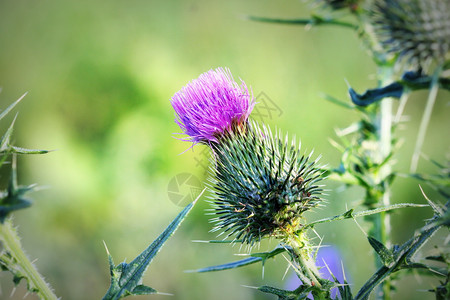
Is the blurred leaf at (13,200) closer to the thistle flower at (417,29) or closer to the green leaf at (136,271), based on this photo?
the green leaf at (136,271)

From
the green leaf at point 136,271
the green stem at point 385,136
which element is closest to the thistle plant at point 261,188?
the green stem at point 385,136

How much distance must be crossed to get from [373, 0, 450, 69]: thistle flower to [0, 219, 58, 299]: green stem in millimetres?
1616

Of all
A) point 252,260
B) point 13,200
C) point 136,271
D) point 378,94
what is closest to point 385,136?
point 378,94

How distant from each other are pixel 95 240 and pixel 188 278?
1071mm

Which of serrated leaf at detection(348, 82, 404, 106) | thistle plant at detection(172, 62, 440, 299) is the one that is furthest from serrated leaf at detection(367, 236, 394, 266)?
serrated leaf at detection(348, 82, 404, 106)

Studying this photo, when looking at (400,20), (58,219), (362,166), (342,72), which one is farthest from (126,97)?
(400,20)

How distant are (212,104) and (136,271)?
0.78 meters

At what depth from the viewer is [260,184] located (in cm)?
180

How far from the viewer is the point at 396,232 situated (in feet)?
13.4

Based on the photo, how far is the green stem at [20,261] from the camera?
1446mm

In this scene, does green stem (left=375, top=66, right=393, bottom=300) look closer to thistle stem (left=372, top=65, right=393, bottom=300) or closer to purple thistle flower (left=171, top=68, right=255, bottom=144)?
thistle stem (left=372, top=65, right=393, bottom=300)

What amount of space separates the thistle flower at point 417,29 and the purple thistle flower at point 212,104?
0.66 meters

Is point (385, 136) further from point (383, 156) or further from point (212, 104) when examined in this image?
point (212, 104)

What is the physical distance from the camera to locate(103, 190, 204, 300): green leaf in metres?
1.48
